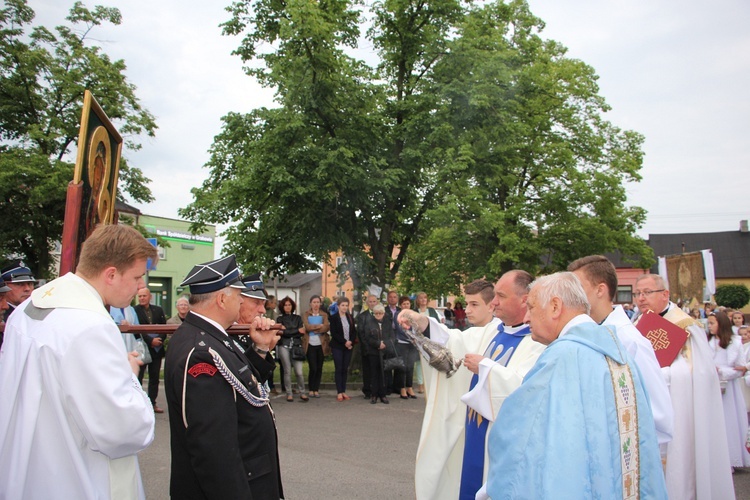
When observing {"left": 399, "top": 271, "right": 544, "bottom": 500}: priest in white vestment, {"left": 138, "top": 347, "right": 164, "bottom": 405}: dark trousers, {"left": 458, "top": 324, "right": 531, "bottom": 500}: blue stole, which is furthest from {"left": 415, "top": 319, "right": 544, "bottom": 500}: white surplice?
{"left": 138, "top": 347, "right": 164, "bottom": 405}: dark trousers

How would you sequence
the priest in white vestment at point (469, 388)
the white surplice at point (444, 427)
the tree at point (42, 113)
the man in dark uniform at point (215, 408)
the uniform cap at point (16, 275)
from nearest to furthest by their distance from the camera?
1. the man in dark uniform at point (215, 408)
2. the priest in white vestment at point (469, 388)
3. the white surplice at point (444, 427)
4. the uniform cap at point (16, 275)
5. the tree at point (42, 113)

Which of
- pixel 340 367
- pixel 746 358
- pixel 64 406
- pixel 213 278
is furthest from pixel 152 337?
pixel 746 358

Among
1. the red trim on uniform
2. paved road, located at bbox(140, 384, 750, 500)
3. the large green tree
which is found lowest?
paved road, located at bbox(140, 384, 750, 500)

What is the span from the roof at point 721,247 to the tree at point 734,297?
11108mm

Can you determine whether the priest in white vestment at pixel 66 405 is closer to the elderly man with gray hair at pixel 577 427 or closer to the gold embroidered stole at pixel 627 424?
the elderly man with gray hair at pixel 577 427

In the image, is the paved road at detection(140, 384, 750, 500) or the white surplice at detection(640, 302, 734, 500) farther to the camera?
the paved road at detection(140, 384, 750, 500)

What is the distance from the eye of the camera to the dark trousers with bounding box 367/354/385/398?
39.3 feet

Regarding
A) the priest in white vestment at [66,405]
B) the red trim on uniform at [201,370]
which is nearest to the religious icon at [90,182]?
the priest in white vestment at [66,405]

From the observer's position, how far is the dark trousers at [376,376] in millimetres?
11969

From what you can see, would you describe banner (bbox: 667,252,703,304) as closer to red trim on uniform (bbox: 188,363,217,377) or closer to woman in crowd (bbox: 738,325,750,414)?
woman in crowd (bbox: 738,325,750,414)

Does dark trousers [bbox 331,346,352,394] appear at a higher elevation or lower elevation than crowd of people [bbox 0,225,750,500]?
lower

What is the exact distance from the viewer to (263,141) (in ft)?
46.1

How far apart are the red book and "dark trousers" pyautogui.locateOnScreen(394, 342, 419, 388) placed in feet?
24.2

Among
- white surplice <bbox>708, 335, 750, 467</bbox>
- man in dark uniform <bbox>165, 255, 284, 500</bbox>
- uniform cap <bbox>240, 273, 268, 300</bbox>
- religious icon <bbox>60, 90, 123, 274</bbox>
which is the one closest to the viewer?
man in dark uniform <bbox>165, 255, 284, 500</bbox>
